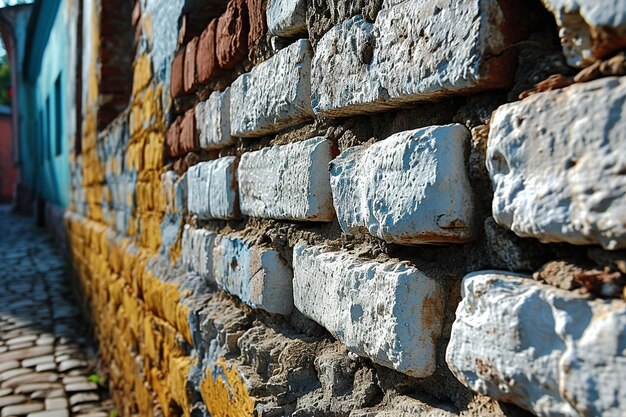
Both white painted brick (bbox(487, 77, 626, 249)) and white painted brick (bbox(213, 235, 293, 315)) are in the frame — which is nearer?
white painted brick (bbox(487, 77, 626, 249))

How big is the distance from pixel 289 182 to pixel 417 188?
511mm

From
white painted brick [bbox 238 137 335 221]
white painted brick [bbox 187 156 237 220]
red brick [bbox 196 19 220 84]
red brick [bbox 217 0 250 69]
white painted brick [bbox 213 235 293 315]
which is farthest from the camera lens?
red brick [bbox 196 19 220 84]

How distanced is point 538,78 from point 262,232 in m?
0.95

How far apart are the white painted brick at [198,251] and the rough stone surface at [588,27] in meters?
1.43

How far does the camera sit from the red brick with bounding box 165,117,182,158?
241 centimetres

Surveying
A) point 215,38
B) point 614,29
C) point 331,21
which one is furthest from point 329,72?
point 215,38

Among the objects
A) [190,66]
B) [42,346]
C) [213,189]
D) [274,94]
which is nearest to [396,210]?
[274,94]

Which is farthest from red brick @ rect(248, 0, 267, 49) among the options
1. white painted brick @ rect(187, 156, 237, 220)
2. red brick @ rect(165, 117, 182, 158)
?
red brick @ rect(165, 117, 182, 158)

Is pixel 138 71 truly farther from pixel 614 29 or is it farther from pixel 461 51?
pixel 614 29

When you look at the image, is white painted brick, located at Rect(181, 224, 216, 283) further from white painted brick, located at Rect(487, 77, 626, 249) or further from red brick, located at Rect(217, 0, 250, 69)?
white painted brick, located at Rect(487, 77, 626, 249)

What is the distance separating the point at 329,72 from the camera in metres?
1.19

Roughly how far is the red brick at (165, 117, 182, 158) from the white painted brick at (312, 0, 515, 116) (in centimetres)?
127

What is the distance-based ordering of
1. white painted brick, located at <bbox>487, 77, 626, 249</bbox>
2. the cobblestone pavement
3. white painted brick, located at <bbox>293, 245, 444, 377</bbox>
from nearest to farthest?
white painted brick, located at <bbox>487, 77, 626, 249</bbox>, white painted brick, located at <bbox>293, 245, 444, 377</bbox>, the cobblestone pavement

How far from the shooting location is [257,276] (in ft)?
5.05
